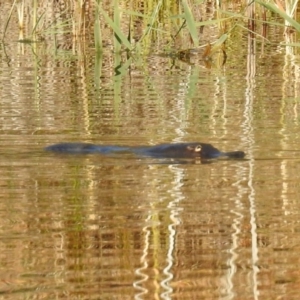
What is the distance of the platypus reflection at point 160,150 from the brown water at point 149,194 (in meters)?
0.12

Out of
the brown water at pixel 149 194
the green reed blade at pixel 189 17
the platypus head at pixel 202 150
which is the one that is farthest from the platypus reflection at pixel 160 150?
the green reed blade at pixel 189 17

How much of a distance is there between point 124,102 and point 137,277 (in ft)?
16.7

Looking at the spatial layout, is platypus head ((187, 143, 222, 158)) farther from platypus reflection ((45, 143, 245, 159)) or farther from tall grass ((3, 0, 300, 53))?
tall grass ((3, 0, 300, 53))

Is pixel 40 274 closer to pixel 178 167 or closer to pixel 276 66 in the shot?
pixel 178 167

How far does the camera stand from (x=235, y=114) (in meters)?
8.70

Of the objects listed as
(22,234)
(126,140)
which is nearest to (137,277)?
(22,234)

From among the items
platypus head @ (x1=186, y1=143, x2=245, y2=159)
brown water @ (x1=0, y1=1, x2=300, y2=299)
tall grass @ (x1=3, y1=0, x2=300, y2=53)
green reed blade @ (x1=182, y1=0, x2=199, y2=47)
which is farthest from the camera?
tall grass @ (x1=3, y1=0, x2=300, y2=53)

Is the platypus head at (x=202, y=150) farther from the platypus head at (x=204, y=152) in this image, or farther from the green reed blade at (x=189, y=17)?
the green reed blade at (x=189, y=17)

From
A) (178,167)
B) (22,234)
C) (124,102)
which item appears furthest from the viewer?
(124,102)

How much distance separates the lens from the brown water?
14.6 feet

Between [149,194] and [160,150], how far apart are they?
1.20m

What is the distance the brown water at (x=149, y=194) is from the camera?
4457 millimetres

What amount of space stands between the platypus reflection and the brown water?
0.12 m

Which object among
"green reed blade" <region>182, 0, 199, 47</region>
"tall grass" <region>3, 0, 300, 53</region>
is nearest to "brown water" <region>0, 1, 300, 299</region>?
"green reed blade" <region>182, 0, 199, 47</region>
